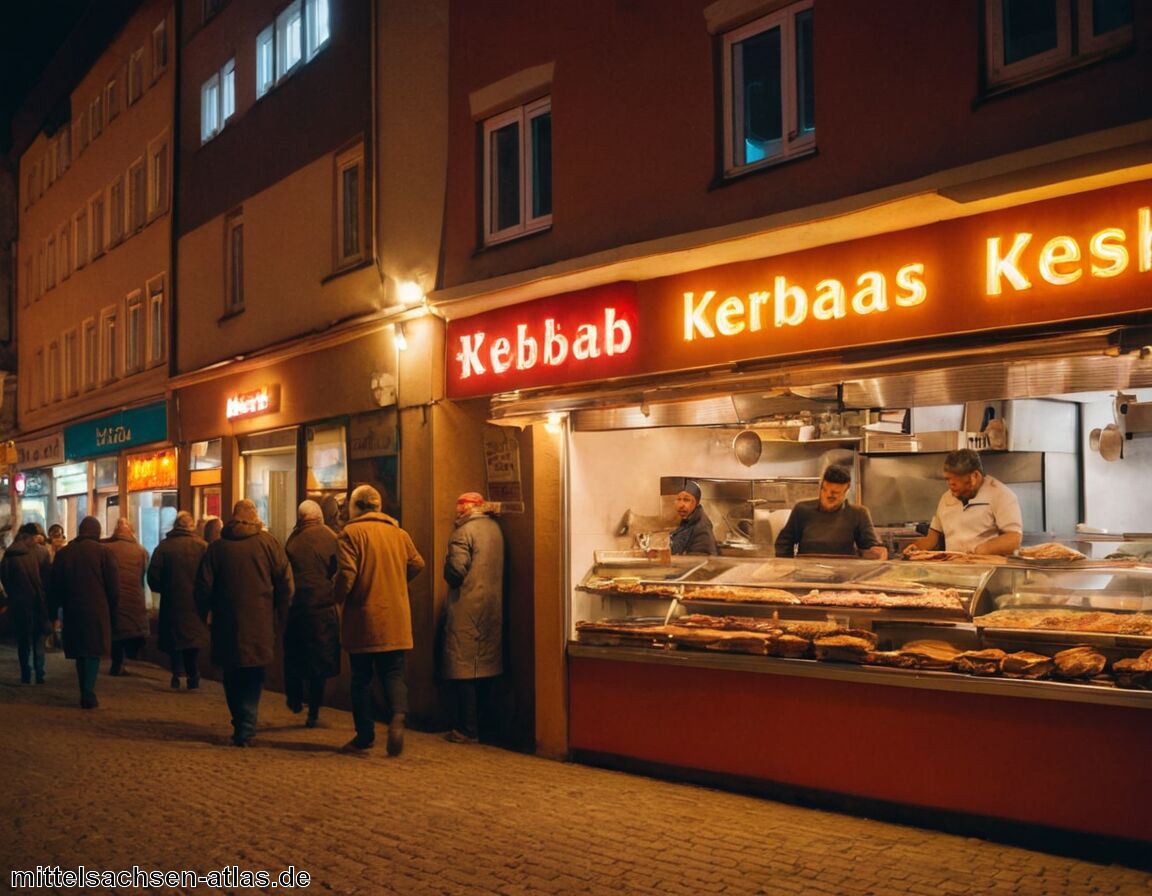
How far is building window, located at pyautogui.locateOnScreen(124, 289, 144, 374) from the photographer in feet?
68.0

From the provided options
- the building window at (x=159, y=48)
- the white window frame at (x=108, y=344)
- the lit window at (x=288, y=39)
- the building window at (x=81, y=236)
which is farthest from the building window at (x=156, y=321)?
the lit window at (x=288, y=39)

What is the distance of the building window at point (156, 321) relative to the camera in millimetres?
19719

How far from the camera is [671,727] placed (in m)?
8.93

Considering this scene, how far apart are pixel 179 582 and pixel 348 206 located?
15.5ft

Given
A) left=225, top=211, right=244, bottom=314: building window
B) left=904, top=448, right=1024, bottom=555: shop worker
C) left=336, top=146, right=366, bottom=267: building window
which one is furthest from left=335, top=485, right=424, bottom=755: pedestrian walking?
left=225, top=211, right=244, bottom=314: building window

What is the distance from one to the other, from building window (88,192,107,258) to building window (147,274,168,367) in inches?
140

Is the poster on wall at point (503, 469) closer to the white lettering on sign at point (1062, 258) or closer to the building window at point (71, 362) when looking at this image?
the white lettering on sign at point (1062, 258)

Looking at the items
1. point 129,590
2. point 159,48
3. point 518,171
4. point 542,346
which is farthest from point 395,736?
point 159,48

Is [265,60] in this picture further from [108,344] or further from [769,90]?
[769,90]

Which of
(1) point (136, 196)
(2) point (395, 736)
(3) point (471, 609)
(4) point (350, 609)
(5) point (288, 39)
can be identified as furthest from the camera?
(1) point (136, 196)

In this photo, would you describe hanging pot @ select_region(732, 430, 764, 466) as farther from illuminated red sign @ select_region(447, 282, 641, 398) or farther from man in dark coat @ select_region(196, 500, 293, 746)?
man in dark coat @ select_region(196, 500, 293, 746)

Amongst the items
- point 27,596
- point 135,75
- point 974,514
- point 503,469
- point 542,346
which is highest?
point 135,75

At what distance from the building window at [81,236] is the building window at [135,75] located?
3.46 meters

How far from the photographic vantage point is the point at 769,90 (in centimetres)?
900
